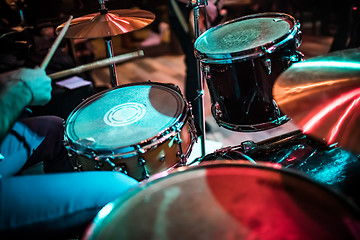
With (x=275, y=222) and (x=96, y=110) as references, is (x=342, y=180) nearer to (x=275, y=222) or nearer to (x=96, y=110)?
(x=275, y=222)

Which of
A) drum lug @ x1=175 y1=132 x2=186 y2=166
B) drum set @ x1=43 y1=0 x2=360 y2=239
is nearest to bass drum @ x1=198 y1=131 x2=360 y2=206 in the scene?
drum set @ x1=43 y1=0 x2=360 y2=239

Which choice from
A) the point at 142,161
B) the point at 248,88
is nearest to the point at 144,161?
the point at 142,161

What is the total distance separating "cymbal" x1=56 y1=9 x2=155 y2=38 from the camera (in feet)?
5.02

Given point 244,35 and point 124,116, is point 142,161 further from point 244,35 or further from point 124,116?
point 244,35

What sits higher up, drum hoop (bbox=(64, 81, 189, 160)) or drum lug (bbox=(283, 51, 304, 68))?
drum lug (bbox=(283, 51, 304, 68))

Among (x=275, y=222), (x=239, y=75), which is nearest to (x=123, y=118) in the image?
(x=239, y=75)

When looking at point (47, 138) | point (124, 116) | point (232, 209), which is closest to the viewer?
point (232, 209)

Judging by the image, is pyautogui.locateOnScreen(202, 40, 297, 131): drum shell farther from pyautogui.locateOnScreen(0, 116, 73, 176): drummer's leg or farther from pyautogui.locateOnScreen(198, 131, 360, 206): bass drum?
pyautogui.locateOnScreen(0, 116, 73, 176): drummer's leg

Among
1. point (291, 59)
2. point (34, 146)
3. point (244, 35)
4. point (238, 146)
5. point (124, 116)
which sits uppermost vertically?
point (244, 35)

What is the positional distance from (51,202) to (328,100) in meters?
0.95

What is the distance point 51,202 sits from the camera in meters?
0.89

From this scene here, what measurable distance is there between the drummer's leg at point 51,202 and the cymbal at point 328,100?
2.17 feet

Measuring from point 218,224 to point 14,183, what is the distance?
0.63 m

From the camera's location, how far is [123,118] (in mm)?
1339
